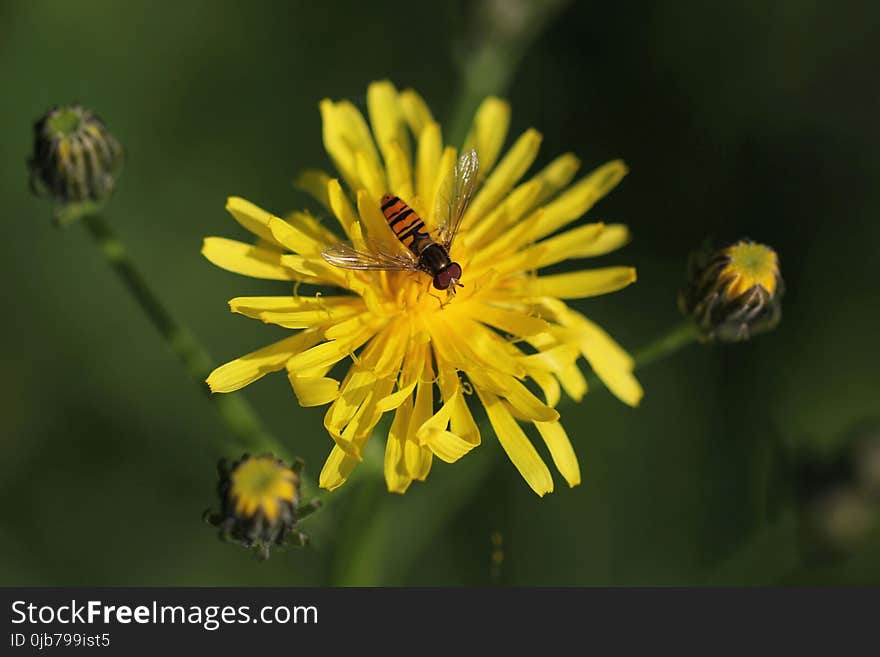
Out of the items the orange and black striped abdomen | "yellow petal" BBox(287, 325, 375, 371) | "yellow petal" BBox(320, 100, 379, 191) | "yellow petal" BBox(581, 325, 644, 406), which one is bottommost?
"yellow petal" BBox(287, 325, 375, 371)

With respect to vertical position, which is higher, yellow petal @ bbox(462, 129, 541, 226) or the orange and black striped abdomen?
yellow petal @ bbox(462, 129, 541, 226)

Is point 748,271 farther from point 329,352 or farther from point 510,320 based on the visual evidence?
point 329,352

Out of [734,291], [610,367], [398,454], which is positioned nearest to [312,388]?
[398,454]

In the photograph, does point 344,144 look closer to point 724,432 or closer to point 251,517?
point 251,517

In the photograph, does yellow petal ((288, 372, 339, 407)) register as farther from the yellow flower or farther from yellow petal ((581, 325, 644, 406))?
yellow petal ((581, 325, 644, 406))

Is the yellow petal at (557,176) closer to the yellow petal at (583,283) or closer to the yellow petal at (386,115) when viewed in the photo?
the yellow petal at (583,283)

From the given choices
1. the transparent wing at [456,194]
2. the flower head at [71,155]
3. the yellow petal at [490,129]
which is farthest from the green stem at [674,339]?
the flower head at [71,155]

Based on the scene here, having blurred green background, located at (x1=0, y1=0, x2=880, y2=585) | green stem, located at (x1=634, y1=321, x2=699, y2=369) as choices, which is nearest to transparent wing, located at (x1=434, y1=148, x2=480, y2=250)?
green stem, located at (x1=634, y1=321, x2=699, y2=369)
